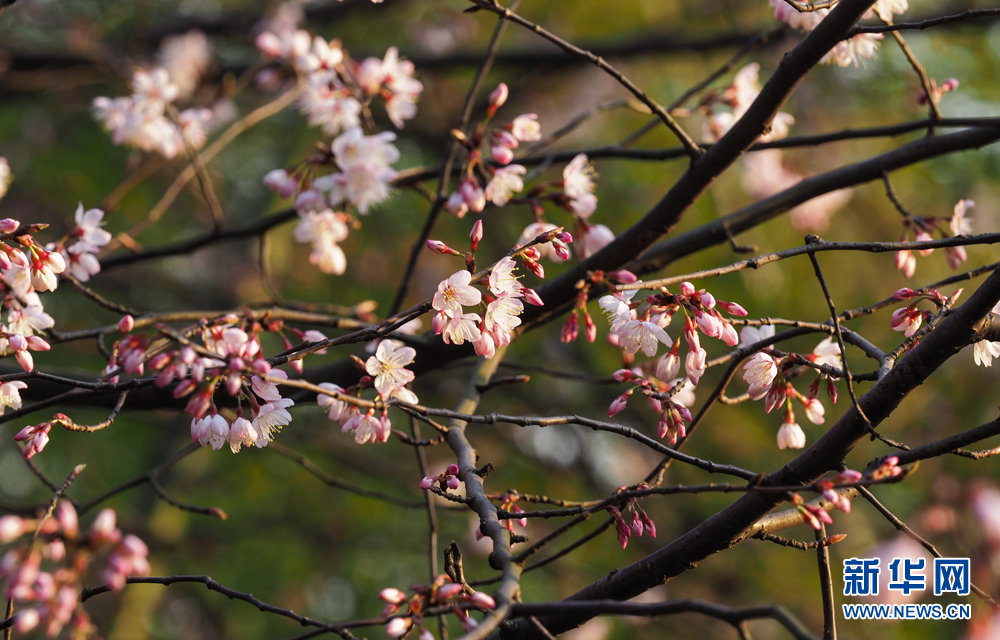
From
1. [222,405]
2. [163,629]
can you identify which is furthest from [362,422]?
[163,629]

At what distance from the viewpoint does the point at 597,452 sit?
5891mm

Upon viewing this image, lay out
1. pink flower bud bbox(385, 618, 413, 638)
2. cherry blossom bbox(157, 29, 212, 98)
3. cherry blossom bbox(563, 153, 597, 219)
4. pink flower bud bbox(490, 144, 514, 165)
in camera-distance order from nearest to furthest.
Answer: pink flower bud bbox(385, 618, 413, 638) → pink flower bud bbox(490, 144, 514, 165) → cherry blossom bbox(563, 153, 597, 219) → cherry blossom bbox(157, 29, 212, 98)

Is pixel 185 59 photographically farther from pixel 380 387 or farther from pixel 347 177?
pixel 380 387

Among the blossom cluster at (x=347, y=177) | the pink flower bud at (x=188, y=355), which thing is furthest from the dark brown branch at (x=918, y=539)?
the blossom cluster at (x=347, y=177)

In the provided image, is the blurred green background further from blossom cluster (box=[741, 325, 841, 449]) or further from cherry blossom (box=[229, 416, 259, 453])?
cherry blossom (box=[229, 416, 259, 453])

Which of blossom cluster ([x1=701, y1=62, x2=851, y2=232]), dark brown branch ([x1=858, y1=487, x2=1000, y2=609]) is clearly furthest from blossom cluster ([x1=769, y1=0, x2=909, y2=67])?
dark brown branch ([x1=858, y1=487, x2=1000, y2=609])

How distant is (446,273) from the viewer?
691cm

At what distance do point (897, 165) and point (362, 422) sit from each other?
1.81m

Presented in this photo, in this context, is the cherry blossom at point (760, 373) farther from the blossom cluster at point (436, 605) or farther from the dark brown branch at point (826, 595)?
the blossom cluster at point (436, 605)

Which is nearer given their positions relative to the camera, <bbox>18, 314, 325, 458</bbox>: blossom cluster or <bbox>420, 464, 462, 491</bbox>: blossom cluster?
<bbox>18, 314, 325, 458</bbox>: blossom cluster

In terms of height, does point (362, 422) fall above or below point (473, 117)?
below

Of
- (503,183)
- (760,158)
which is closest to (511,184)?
(503,183)

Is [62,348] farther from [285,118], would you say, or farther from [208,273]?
[285,118]

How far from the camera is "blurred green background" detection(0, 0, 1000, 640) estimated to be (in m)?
4.41
